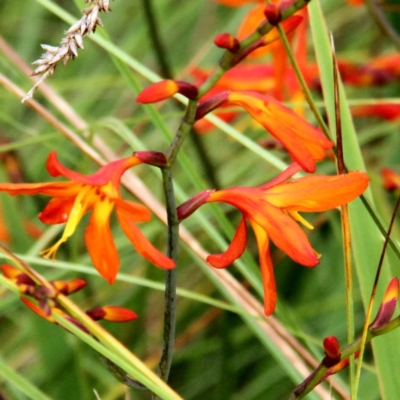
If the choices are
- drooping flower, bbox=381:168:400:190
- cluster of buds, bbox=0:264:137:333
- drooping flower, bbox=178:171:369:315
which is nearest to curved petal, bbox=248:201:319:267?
drooping flower, bbox=178:171:369:315

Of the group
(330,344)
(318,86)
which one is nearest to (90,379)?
(318,86)

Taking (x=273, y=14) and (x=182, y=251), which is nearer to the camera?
(x=273, y=14)

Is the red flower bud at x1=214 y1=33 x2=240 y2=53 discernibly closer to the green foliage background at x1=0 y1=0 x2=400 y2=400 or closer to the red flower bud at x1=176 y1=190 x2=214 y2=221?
the red flower bud at x1=176 y1=190 x2=214 y2=221

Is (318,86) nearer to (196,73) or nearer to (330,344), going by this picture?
(196,73)

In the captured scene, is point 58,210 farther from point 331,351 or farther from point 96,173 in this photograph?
point 331,351

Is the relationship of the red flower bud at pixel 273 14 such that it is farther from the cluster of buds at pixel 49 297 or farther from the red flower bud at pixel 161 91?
the cluster of buds at pixel 49 297

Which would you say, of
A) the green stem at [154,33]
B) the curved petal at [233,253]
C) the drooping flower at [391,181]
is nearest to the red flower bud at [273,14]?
the curved petal at [233,253]

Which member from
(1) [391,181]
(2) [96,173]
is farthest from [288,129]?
(1) [391,181]
